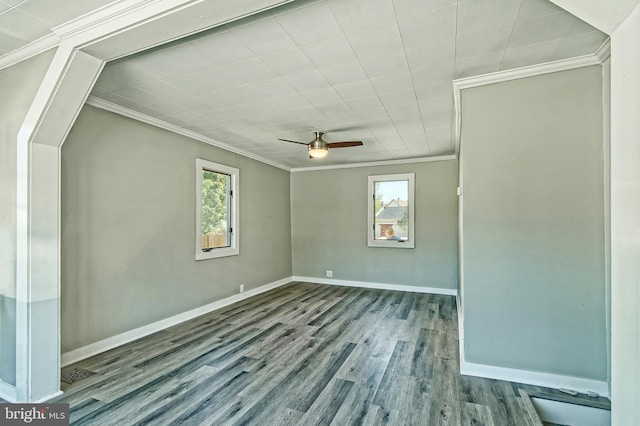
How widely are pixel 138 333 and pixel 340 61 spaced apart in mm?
3674

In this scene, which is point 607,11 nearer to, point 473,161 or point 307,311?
point 473,161

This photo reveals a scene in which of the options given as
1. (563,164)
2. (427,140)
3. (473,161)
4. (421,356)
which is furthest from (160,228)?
(563,164)

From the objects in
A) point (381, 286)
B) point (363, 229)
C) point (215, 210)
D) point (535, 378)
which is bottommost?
point (381, 286)

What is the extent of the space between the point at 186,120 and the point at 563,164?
3.99 metres

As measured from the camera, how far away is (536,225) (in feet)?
8.38

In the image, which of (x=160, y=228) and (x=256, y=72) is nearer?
(x=256, y=72)

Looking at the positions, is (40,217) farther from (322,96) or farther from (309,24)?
(322,96)

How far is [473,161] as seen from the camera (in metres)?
2.77

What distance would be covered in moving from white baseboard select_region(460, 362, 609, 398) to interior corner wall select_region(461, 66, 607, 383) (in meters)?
0.04

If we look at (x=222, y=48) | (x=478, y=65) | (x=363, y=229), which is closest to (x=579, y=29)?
(x=478, y=65)

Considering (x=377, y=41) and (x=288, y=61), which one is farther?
(x=288, y=61)

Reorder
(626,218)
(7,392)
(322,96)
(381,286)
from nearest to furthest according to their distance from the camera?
(626,218) < (7,392) < (322,96) < (381,286)

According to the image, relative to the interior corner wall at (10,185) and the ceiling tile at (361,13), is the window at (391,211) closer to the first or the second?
the ceiling tile at (361,13)

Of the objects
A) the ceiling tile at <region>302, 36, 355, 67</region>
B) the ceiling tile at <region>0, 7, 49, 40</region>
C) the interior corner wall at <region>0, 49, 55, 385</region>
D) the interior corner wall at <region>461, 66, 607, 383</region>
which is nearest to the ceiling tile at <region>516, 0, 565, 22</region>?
the interior corner wall at <region>461, 66, 607, 383</region>
